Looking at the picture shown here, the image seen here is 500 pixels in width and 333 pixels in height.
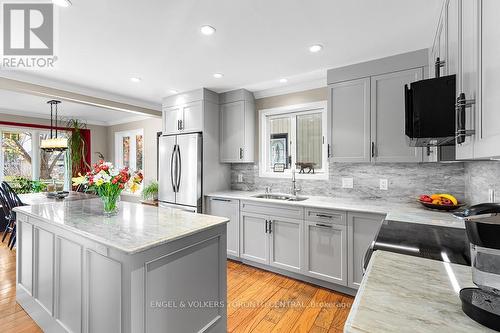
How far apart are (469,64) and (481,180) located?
1.40 meters

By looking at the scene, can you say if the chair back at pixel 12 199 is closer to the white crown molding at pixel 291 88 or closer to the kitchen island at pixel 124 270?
the kitchen island at pixel 124 270

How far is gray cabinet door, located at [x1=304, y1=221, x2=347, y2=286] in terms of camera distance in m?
2.46

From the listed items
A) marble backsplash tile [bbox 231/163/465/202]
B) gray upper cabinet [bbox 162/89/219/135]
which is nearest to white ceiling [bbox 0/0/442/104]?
gray upper cabinet [bbox 162/89/219/135]

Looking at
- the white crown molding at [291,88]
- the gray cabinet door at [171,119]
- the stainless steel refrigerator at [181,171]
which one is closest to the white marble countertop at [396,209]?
the stainless steel refrigerator at [181,171]

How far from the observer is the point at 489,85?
75 cm

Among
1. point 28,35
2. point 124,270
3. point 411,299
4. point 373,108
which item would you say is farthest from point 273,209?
point 28,35

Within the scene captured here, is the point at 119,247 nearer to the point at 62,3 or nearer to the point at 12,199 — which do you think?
the point at 62,3

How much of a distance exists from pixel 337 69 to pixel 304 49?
2.02 feet

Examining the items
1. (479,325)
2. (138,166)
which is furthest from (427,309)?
(138,166)

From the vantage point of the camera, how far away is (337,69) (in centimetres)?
275

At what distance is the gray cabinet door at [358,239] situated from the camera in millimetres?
2309

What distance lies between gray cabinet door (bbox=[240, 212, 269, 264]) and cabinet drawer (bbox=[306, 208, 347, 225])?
59cm

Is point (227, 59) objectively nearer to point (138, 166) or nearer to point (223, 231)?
point (223, 231)

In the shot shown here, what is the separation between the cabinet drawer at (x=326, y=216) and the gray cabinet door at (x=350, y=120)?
64 cm
